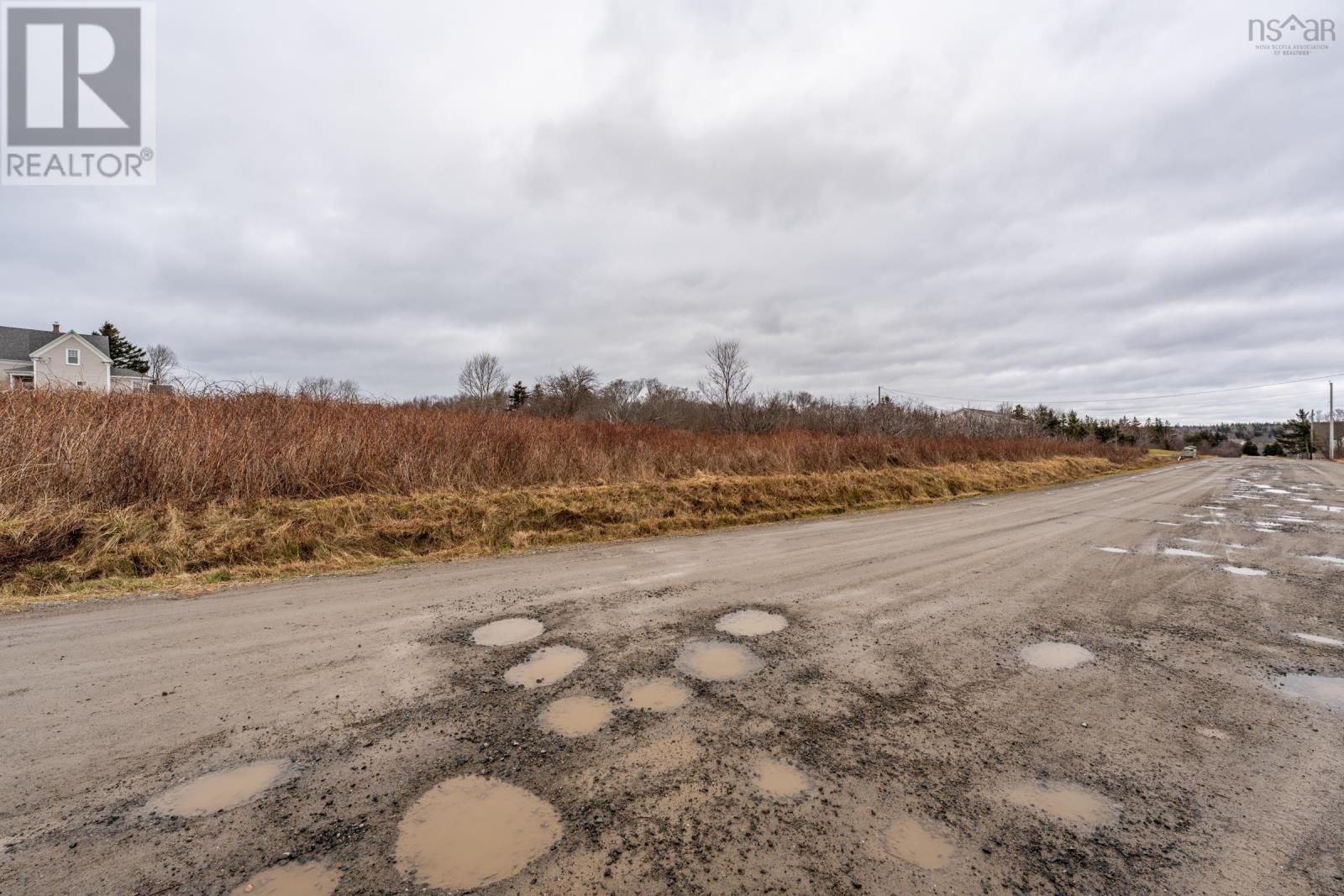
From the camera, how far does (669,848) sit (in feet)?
6.84

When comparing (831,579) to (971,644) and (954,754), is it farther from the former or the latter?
(954,754)

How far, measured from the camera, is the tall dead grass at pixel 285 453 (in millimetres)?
7566

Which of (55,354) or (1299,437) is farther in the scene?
(1299,437)

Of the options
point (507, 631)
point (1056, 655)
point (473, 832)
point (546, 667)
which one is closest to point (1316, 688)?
point (1056, 655)

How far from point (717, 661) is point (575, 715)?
3.75ft

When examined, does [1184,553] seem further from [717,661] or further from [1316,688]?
[717,661]

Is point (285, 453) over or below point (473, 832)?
over

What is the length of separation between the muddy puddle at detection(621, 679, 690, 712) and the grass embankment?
5.05m

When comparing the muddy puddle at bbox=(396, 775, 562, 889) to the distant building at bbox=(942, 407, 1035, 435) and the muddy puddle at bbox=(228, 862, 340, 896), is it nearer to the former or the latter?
the muddy puddle at bbox=(228, 862, 340, 896)

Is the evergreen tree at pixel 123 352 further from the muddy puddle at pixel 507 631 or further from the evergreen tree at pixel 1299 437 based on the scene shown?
the evergreen tree at pixel 1299 437

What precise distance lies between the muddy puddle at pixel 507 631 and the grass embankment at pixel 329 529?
337 cm

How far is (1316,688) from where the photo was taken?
348cm

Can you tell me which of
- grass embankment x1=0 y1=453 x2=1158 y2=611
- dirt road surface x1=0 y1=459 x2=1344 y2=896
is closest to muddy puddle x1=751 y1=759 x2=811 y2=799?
dirt road surface x1=0 y1=459 x2=1344 y2=896

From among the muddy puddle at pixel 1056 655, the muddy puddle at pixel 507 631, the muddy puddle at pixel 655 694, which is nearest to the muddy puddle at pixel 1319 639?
the muddy puddle at pixel 1056 655
